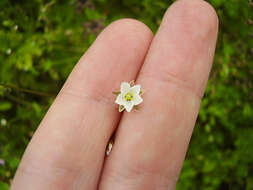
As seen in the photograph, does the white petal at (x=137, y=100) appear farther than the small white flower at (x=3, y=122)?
No

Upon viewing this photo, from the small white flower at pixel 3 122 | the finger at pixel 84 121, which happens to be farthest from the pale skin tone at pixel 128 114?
the small white flower at pixel 3 122

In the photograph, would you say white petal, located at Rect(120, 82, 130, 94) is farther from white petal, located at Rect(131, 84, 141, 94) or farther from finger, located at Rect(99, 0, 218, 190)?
finger, located at Rect(99, 0, 218, 190)

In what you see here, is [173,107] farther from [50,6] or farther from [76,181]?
[50,6]

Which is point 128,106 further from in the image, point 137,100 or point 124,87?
point 124,87

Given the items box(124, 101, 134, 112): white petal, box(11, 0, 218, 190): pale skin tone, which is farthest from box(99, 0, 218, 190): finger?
box(124, 101, 134, 112): white petal

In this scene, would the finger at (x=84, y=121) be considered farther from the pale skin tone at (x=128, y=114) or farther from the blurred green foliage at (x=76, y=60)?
the blurred green foliage at (x=76, y=60)

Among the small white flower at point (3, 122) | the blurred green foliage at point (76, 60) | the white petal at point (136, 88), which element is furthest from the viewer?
the blurred green foliage at point (76, 60)

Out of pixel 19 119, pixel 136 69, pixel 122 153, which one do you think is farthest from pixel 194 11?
pixel 19 119
